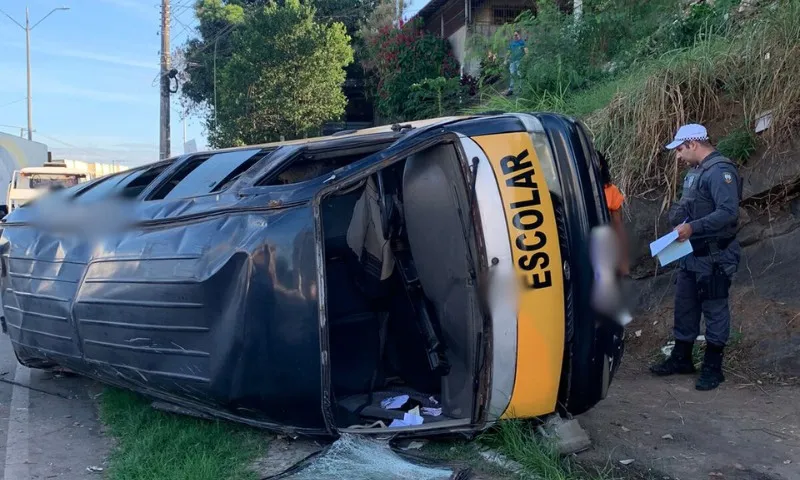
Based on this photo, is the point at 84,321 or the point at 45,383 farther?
the point at 45,383

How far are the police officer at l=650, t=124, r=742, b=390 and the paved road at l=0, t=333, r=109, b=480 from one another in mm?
3594

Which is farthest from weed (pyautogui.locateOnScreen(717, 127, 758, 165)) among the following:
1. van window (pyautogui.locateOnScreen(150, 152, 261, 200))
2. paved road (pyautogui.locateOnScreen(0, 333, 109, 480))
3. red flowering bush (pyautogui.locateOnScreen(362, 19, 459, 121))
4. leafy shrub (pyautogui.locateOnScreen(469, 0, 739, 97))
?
red flowering bush (pyautogui.locateOnScreen(362, 19, 459, 121))

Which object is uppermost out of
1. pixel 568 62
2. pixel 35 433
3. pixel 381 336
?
pixel 568 62

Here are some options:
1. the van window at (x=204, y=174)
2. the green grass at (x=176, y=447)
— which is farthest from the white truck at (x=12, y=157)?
the green grass at (x=176, y=447)

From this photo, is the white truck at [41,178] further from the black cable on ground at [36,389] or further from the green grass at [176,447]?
the green grass at [176,447]

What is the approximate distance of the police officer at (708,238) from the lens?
405 cm

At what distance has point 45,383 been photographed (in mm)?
5102

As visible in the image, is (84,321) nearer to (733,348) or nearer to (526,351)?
(526,351)

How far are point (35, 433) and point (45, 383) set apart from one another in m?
1.11

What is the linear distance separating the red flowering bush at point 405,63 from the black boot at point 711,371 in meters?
11.0

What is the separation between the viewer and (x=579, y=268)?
3117 millimetres

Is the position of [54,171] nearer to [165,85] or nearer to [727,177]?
[165,85]

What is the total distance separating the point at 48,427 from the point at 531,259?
3200 millimetres

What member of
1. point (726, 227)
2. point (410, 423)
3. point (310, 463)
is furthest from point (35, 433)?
point (726, 227)
